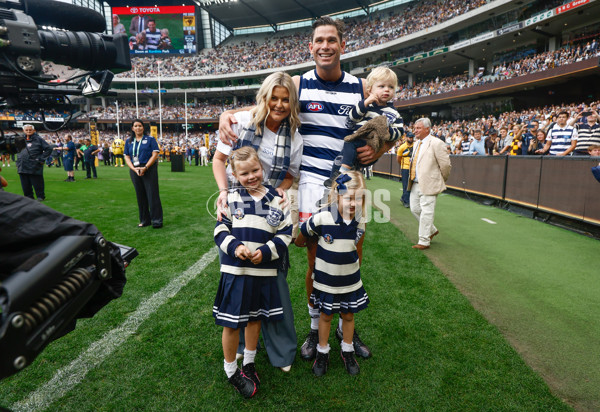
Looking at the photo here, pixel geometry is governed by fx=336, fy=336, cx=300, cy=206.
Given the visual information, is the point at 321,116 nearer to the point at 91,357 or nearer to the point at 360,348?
the point at 360,348

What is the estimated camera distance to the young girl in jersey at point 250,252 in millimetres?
1986

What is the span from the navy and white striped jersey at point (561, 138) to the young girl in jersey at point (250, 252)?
8.77 meters

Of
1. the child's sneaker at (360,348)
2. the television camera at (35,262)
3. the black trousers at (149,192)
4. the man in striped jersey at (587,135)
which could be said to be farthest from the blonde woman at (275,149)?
the man in striped jersey at (587,135)

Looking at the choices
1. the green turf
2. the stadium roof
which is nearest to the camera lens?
the green turf

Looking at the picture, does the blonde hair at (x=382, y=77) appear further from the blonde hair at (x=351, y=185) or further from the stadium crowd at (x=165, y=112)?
the stadium crowd at (x=165, y=112)

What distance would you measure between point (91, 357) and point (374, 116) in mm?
2549

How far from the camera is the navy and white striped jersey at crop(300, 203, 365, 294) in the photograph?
7.29 feet

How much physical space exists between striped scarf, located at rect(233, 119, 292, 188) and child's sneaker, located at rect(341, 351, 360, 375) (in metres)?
1.25

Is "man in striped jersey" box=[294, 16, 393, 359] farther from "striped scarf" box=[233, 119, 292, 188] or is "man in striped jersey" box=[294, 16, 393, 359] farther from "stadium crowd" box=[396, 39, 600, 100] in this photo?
"stadium crowd" box=[396, 39, 600, 100]

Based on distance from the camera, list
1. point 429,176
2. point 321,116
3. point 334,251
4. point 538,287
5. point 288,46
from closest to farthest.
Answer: point 334,251
point 321,116
point 538,287
point 429,176
point 288,46

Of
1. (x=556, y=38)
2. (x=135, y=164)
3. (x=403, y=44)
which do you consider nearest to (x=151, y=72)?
(x=403, y=44)

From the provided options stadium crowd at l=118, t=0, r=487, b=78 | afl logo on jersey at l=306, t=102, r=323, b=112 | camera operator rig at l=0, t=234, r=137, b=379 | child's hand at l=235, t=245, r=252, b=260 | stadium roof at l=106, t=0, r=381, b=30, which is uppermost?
stadium roof at l=106, t=0, r=381, b=30

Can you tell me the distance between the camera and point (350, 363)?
2262mm

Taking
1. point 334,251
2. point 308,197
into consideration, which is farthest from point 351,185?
point 334,251
